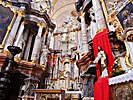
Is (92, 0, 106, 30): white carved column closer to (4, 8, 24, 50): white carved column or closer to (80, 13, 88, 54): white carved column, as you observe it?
(80, 13, 88, 54): white carved column

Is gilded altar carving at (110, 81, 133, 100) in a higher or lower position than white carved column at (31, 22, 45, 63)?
lower

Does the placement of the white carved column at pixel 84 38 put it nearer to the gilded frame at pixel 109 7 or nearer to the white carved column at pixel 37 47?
the gilded frame at pixel 109 7

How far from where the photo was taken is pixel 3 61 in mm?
7785

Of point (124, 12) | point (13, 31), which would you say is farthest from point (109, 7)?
point (13, 31)

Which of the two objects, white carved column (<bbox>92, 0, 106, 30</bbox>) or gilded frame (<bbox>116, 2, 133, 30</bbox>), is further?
white carved column (<bbox>92, 0, 106, 30</bbox>)

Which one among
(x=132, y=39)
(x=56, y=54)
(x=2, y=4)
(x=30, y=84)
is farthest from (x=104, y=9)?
(x=56, y=54)

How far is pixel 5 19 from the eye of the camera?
9961 mm

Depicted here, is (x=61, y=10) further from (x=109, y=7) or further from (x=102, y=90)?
(x=102, y=90)

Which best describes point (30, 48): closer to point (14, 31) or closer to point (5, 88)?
point (14, 31)

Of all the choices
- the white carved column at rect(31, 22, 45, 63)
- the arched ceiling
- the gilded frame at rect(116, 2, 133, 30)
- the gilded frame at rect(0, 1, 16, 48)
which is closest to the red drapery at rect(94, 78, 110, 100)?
the gilded frame at rect(116, 2, 133, 30)

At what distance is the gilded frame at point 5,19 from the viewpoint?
9.32 meters

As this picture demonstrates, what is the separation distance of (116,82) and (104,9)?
485 cm

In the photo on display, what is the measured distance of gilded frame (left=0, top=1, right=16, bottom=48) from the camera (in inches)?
367

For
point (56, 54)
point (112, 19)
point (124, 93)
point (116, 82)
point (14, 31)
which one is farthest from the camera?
point (56, 54)
